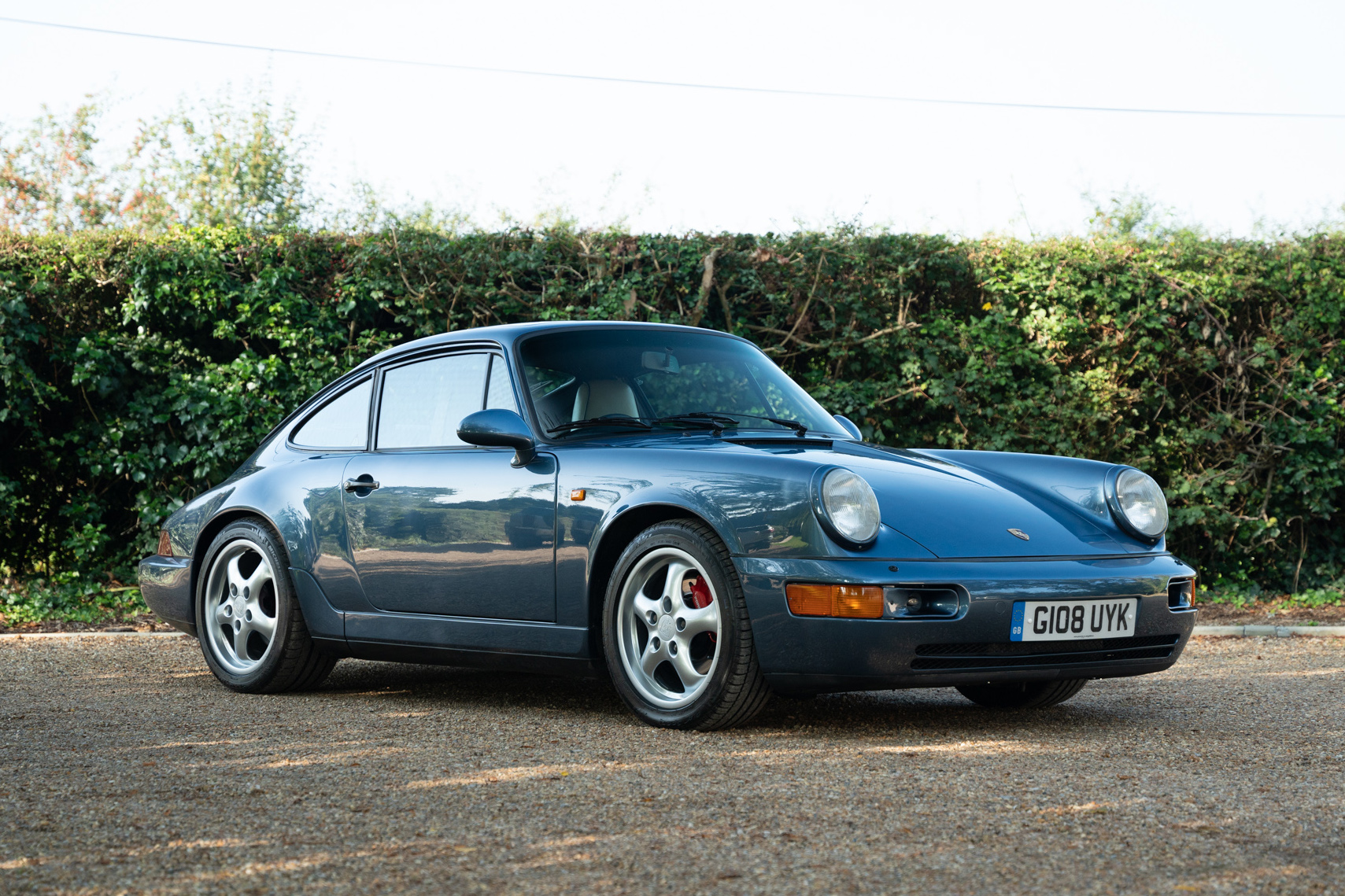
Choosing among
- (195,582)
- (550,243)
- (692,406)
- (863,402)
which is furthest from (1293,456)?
(195,582)

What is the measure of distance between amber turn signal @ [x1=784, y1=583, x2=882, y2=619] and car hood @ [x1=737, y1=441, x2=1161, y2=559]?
281 mm

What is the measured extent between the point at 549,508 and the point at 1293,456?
702cm

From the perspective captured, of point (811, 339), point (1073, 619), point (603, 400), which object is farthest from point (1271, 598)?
point (603, 400)

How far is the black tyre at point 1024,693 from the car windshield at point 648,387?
1.17m

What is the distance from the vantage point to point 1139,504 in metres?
5.02

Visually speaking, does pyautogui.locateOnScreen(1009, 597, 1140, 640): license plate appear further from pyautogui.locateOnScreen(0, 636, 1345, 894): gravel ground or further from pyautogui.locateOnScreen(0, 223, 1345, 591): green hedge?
pyautogui.locateOnScreen(0, 223, 1345, 591): green hedge

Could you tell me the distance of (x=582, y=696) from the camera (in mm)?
5668

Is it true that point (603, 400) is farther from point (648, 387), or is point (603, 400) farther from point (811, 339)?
point (811, 339)

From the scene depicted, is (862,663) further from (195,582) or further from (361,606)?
(195,582)

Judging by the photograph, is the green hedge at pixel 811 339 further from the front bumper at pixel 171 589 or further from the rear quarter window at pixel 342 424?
the rear quarter window at pixel 342 424

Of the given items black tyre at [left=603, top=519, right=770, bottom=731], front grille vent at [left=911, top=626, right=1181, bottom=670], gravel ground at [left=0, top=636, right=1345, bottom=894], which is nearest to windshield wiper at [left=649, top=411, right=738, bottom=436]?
black tyre at [left=603, top=519, right=770, bottom=731]

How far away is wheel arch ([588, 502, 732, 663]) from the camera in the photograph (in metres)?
4.72

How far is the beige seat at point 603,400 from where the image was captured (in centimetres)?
527

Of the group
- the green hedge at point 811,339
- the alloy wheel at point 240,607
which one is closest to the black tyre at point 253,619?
the alloy wheel at point 240,607
